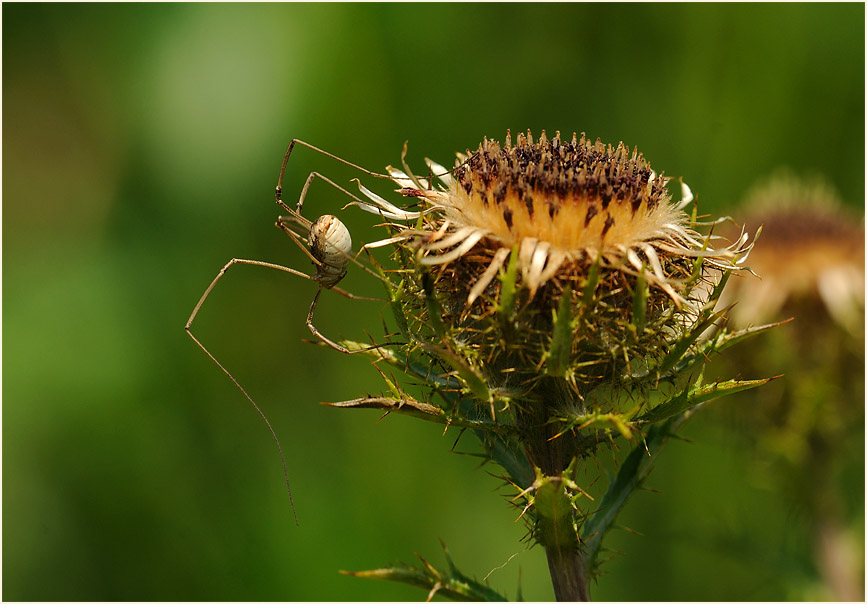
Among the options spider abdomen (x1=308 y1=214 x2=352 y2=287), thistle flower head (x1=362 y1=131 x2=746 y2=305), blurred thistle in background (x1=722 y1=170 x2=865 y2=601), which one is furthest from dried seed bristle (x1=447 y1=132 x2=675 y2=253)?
blurred thistle in background (x1=722 y1=170 x2=865 y2=601)

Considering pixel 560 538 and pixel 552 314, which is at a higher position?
pixel 552 314

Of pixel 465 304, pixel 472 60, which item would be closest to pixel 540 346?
pixel 465 304

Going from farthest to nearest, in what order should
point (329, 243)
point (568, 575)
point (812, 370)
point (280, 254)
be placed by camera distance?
point (280, 254), point (812, 370), point (329, 243), point (568, 575)

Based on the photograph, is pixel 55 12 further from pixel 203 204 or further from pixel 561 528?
pixel 561 528

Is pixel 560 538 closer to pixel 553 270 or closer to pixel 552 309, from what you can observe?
pixel 552 309

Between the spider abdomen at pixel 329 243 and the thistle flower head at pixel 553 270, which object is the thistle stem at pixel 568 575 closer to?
the thistle flower head at pixel 553 270

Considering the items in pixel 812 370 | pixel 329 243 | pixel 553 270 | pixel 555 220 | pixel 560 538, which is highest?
pixel 555 220

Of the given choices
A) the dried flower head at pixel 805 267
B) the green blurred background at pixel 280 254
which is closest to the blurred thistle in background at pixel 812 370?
the dried flower head at pixel 805 267

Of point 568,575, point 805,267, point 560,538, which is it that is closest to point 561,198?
point 560,538
